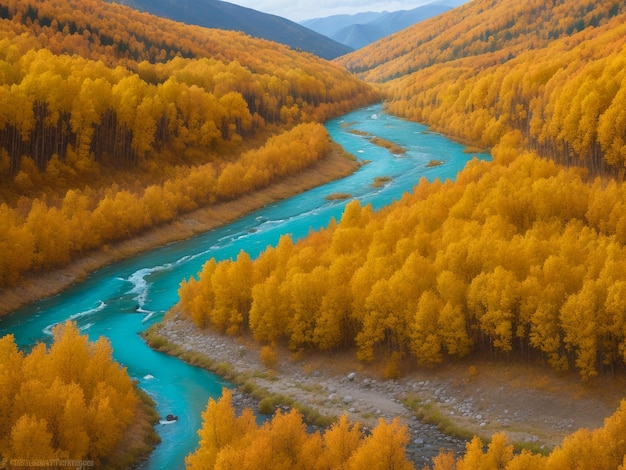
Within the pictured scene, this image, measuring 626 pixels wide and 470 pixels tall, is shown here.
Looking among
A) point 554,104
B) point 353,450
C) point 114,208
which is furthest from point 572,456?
point 554,104

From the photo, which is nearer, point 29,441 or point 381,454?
point 381,454

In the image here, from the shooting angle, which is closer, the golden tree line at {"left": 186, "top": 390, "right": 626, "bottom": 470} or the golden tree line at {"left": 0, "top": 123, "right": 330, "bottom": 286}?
the golden tree line at {"left": 186, "top": 390, "right": 626, "bottom": 470}

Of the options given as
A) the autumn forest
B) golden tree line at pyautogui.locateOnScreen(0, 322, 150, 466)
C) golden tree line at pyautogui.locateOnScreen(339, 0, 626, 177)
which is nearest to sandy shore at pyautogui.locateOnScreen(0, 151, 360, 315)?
the autumn forest

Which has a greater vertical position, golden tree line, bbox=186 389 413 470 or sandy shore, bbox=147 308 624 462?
golden tree line, bbox=186 389 413 470

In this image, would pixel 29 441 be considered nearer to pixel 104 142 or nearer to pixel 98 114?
pixel 98 114

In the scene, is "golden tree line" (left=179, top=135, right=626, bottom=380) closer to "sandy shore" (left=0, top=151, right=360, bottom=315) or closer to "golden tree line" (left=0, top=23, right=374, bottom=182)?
"sandy shore" (left=0, top=151, right=360, bottom=315)

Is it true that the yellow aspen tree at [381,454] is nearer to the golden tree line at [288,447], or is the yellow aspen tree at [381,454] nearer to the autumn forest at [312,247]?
the golden tree line at [288,447]

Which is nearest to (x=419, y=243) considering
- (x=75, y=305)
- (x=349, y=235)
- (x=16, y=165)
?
(x=349, y=235)
